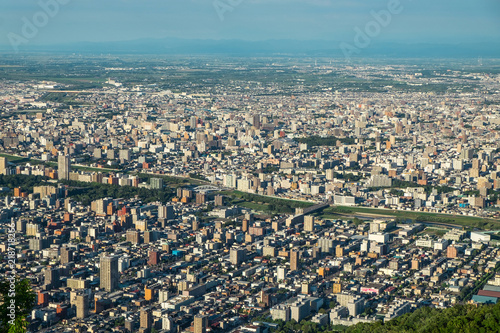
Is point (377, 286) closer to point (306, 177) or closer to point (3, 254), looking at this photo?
point (3, 254)

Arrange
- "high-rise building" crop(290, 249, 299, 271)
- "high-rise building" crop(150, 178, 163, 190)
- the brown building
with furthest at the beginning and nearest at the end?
"high-rise building" crop(150, 178, 163, 190) < the brown building < "high-rise building" crop(290, 249, 299, 271)

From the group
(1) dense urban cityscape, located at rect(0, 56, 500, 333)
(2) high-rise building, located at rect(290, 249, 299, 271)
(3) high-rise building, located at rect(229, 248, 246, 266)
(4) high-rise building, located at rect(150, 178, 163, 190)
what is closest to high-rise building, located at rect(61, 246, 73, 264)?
(1) dense urban cityscape, located at rect(0, 56, 500, 333)

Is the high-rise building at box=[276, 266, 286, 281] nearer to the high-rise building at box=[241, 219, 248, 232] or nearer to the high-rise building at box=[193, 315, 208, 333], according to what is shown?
the high-rise building at box=[193, 315, 208, 333]

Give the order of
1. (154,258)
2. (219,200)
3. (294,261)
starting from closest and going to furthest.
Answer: (294,261)
(154,258)
(219,200)

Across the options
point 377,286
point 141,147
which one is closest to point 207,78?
point 141,147

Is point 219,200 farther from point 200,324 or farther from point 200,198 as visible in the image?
point 200,324

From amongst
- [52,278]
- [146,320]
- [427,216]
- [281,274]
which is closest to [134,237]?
[52,278]
